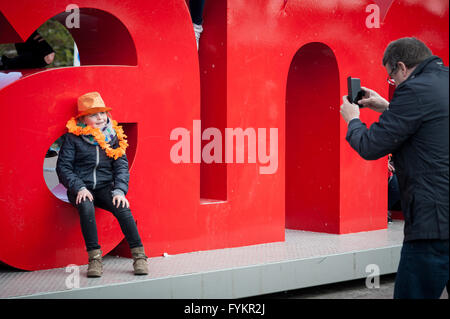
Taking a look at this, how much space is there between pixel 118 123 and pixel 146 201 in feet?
2.35

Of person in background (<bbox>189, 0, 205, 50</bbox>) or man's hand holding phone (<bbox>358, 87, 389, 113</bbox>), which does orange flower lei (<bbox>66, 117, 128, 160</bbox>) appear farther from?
man's hand holding phone (<bbox>358, 87, 389, 113</bbox>)

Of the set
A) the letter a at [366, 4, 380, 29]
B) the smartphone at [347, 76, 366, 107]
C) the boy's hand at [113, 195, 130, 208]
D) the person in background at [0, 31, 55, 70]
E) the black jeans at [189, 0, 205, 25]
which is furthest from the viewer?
the letter a at [366, 4, 380, 29]

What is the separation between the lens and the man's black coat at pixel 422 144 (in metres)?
3.21

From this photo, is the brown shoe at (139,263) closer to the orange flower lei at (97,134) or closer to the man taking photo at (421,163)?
the orange flower lei at (97,134)

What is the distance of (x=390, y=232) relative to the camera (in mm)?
7711

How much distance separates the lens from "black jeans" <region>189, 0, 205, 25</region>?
6449 mm

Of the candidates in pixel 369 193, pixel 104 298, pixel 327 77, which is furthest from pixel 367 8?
pixel 104 298

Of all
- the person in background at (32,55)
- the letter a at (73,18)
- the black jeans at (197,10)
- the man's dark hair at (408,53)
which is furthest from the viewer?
the person in background at (32,55)

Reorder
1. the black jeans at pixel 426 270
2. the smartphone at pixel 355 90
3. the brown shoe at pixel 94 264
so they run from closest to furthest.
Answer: the black jeans at pixel 426 270 < the smartphone at pixel 355 90 < the brown shoe at pixel 94 264

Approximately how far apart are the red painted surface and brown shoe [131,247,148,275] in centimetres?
52

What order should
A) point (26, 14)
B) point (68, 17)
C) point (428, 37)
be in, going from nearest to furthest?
point (26, 14)
point (68, 17)
point (428, 37)

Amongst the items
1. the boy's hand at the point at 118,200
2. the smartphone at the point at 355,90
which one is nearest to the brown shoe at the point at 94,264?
the boy's hand at the point at 118,200

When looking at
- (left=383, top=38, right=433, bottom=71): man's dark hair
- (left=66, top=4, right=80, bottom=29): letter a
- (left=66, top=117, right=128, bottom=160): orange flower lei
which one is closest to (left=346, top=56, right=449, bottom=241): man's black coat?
(left=383, top=38, right=433, bottom=71): man's dark hair

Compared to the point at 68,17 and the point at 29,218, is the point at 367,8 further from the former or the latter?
the point at 29,218
